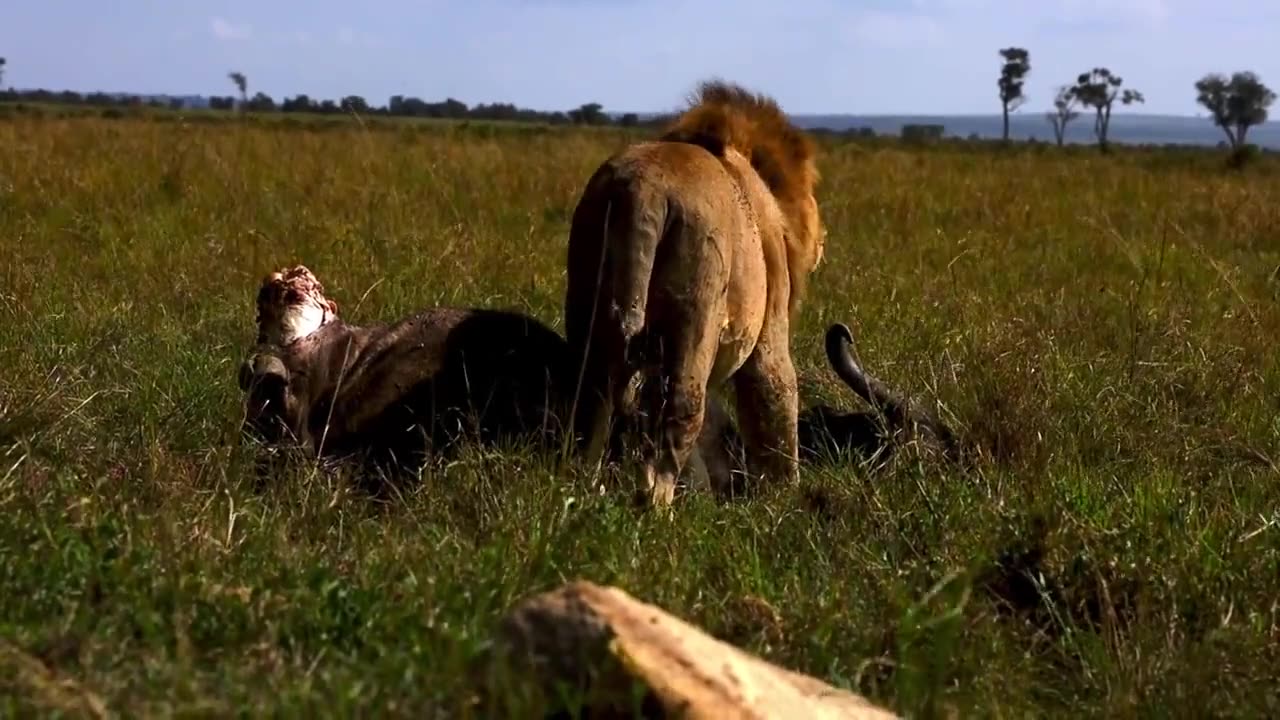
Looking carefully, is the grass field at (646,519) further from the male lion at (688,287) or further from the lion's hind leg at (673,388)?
the male lion at (688,287)

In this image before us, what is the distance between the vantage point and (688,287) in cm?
464

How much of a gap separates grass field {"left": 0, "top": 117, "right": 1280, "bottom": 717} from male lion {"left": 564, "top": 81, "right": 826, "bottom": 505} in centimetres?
31

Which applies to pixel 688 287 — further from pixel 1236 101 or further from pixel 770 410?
pixel 1236 101

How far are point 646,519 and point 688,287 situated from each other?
2.28 feet

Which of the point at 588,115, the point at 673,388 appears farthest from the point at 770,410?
the point at 588,115

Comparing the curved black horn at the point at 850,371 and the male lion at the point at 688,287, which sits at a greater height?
the male lion at the point at 688,287

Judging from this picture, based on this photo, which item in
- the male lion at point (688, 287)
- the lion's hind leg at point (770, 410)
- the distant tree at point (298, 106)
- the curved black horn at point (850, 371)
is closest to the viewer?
the male lion at point (688, 287)

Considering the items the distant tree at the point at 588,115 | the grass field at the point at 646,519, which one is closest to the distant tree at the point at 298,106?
the distant tree at the point at 588,115

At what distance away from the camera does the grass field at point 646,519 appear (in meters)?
3.15

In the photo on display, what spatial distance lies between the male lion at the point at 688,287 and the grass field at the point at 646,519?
1.03ft

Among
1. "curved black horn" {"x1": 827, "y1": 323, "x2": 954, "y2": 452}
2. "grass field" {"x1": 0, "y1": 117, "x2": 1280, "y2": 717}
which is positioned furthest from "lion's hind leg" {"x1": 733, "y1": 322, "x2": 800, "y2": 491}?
"curved black horn" {"x1": 827, "y1": 323, "x2": 954, "y2": 452}

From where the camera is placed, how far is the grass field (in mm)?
3150

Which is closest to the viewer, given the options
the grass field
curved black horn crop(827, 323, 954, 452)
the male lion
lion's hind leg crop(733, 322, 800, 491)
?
the grass field

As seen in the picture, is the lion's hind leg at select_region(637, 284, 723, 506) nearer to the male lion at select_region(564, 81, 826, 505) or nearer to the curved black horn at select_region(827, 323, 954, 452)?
the male lion at select_region(564, 81, 826, 505)
